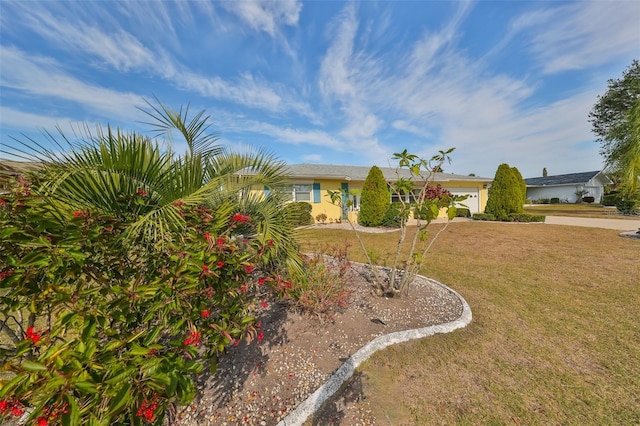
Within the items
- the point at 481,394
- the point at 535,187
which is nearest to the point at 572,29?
the point at 481,394

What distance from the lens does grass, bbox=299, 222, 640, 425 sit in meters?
2.29

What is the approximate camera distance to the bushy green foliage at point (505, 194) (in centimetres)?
1564

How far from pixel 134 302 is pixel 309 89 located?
11.6 metres

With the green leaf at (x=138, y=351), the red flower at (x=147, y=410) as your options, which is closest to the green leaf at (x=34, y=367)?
the green leaf at (x=138, y=351)

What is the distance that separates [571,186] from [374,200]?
38.1 m

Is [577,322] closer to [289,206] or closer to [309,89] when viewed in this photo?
[289,206]

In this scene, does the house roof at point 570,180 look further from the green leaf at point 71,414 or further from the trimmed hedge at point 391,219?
the green leaf at point 71,414

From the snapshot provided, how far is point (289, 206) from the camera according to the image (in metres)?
3.82

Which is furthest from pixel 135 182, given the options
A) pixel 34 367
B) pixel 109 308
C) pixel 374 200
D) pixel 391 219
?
pixel 391 219

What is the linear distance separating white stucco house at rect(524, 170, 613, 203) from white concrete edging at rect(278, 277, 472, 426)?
44645mm

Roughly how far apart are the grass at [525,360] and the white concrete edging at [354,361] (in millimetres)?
98

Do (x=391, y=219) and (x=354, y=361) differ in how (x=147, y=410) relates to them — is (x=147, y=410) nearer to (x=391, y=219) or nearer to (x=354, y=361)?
(x=354, y=361)

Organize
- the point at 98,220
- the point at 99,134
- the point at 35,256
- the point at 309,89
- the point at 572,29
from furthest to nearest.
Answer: the point at 309,89 → the point at 572,29 → the point at 99,134 → the point at 98,220 → the point at 35,256

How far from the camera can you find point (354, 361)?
9.25 ft
